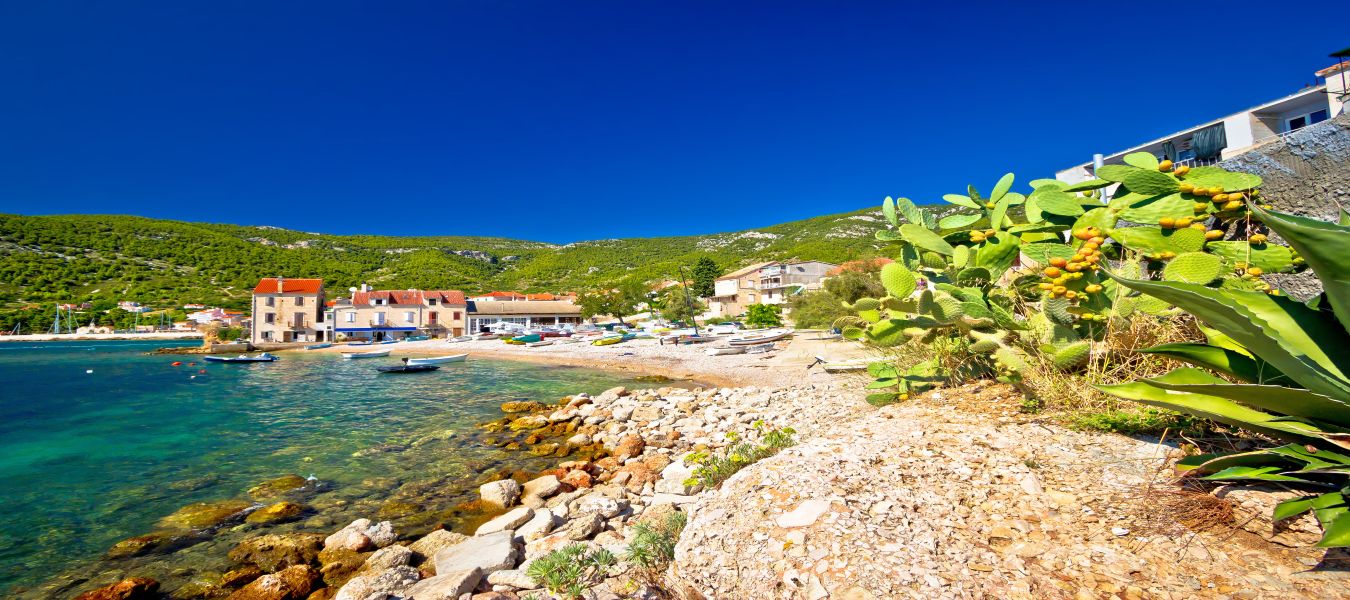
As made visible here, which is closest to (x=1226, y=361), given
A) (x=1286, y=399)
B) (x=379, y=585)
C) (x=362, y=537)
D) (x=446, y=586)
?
(x=1286, y=399)

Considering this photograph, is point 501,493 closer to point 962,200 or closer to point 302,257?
point 962,200

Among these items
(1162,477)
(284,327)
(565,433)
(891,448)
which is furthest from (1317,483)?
(284,327)

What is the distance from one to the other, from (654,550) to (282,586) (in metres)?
4.36

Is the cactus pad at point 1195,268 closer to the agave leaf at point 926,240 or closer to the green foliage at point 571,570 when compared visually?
the agave leaf at point 926,240

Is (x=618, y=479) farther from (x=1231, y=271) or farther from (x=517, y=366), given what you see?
(x=517, y=366)

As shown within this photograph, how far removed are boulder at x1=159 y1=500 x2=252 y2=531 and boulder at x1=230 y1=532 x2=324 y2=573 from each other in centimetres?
122

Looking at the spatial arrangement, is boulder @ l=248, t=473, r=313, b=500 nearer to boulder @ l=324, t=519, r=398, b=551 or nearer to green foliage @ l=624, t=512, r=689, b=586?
boulder @ l=324, t=519, r=398, b=551

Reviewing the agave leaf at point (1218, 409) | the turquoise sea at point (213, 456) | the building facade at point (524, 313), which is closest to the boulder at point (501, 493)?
the turquoise sea at point (213, 456)

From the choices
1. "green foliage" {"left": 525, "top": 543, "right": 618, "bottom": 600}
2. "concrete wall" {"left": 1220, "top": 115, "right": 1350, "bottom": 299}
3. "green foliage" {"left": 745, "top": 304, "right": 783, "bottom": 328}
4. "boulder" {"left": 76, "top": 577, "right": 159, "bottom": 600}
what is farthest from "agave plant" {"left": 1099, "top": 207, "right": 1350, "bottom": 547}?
"green foliage" {"left": 745, "top": 304, "right": 783, "bottom": 328}

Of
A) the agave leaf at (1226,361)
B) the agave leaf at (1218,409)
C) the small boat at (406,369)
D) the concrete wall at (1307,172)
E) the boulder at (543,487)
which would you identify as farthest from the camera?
the small boat at (406,369)

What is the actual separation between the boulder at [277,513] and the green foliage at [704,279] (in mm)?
68235

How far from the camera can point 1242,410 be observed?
222cm

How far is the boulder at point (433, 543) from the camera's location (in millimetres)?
6059

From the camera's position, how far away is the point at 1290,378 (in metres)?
2.08
